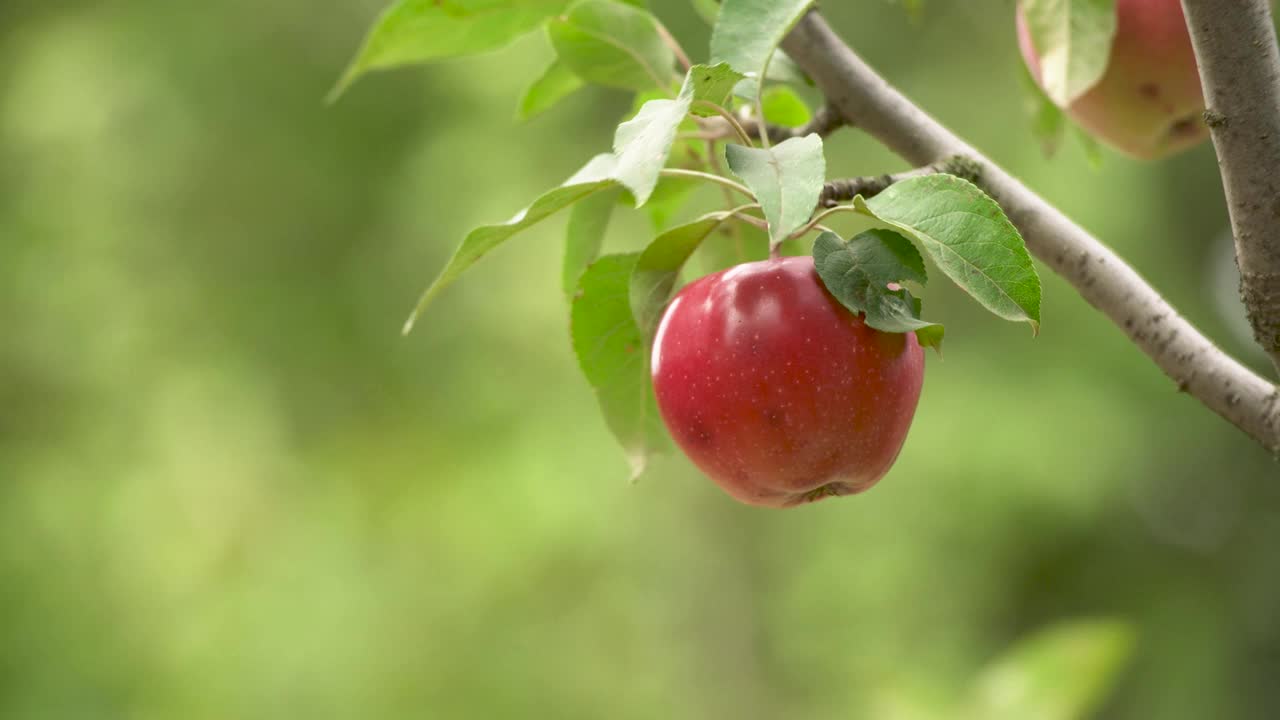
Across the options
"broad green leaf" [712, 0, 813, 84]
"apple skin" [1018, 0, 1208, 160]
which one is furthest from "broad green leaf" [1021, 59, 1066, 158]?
"broad green leaf" [712, 0, 813, 84]

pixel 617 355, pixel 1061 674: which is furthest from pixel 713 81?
pixel 1061 674

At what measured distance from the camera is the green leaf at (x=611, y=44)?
1.97 feet

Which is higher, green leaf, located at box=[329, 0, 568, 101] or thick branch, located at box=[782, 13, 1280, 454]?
green leaf, located at box=[329, 0, 568, 101]

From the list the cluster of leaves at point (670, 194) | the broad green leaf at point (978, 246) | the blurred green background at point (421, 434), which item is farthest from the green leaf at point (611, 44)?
the blurred green background at point (421, 434)

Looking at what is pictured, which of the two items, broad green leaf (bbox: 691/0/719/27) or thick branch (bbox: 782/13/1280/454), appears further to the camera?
broad green leaf (bbox: 691/0/719/27)

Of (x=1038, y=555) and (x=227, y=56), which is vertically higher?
(x=227, y=56)

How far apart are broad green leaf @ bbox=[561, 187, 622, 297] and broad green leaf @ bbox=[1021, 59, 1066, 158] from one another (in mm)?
336

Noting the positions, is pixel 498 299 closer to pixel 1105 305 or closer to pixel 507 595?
pixel 507 595

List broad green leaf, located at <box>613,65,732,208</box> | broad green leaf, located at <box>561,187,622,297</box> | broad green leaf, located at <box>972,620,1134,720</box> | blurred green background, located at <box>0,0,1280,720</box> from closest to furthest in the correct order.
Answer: broad green leaf, located at <box>613,65,732,208</box> < broad green leaf, located at <box>561,187,622,297</box> < broad green leaf, located at <box>972,620,1134,720</box> < blurred green background, located at <box>0,0,1280,720</box>

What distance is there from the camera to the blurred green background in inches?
121

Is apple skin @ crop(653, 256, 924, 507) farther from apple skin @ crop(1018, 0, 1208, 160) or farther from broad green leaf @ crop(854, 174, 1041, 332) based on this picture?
apple skin @ crop(1018, 0, 1208, 160)

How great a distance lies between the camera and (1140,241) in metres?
3.36

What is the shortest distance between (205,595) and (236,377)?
59cm

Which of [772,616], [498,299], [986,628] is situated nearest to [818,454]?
[498,299]
